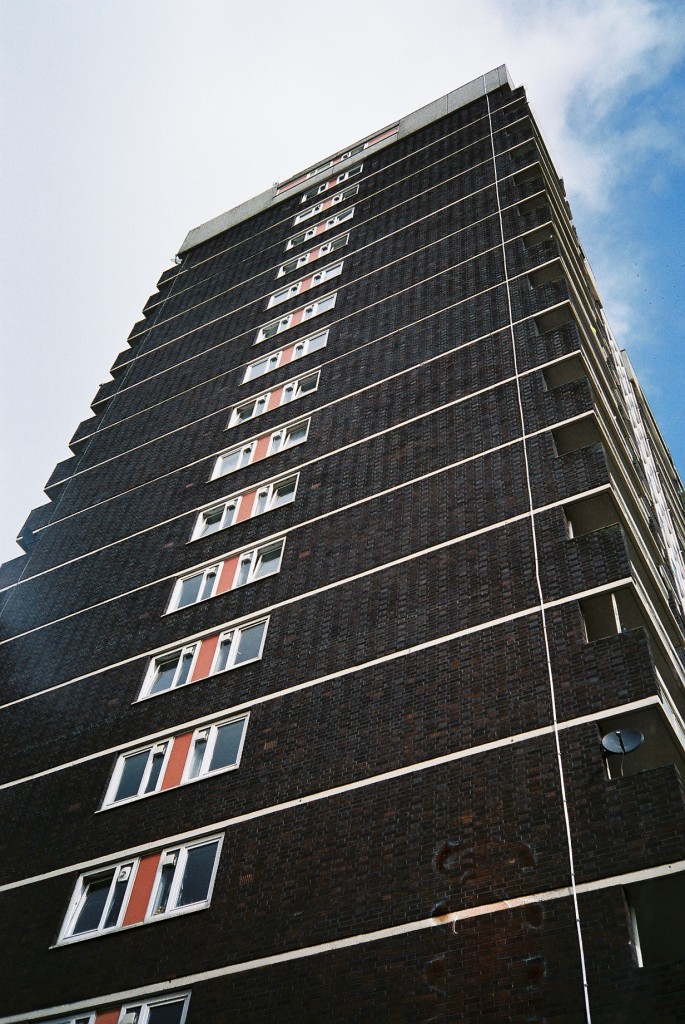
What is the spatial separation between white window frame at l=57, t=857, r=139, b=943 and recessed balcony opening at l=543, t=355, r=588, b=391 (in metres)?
10.6

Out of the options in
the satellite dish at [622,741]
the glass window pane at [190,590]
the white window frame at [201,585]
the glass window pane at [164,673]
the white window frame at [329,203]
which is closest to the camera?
the satellite dish at [622,741]

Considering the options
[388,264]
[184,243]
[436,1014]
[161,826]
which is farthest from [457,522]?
[184,243]

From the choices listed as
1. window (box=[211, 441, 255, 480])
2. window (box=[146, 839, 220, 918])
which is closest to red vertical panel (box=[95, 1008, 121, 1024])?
window (box=[146, 839, 220, 918])

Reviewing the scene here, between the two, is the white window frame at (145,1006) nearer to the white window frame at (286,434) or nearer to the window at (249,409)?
A: the white window frame at (286,434)

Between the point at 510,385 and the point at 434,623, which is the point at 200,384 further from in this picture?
the point at 434,623

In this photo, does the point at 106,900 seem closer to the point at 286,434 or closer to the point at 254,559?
the point at 254,559

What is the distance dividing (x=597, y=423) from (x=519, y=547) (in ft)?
10.3

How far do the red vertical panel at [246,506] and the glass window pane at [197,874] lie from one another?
25.0ft

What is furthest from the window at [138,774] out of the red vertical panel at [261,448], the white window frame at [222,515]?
the red vertical panel at [261,448]

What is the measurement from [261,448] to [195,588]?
13.9 feet

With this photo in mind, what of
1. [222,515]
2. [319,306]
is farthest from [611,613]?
[319,306]

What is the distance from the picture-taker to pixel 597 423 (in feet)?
53.9

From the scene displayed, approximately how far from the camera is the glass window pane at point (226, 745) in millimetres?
14250

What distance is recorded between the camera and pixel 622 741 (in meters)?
11.1
